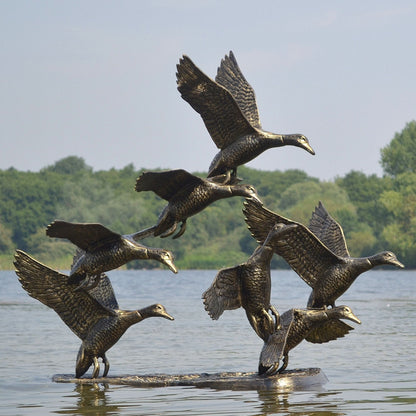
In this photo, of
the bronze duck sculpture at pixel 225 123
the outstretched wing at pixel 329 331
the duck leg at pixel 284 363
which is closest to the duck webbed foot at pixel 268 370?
the duck leg at pixel 284 363

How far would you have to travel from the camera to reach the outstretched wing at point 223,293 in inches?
476

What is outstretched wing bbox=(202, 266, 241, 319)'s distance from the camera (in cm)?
1208

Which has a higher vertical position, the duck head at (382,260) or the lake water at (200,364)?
the duck head at (382,260)

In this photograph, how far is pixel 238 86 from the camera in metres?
12.8

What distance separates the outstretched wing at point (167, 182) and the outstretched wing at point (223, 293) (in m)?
1.19

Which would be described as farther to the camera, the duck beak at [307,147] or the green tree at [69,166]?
the green tree at [69,166]

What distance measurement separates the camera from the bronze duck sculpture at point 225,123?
11727 mm

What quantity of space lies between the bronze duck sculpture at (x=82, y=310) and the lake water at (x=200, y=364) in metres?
0.55

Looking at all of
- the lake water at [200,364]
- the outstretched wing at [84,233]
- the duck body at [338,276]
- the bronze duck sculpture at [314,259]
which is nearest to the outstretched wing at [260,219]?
the bronze duck sculpture at [314,259]

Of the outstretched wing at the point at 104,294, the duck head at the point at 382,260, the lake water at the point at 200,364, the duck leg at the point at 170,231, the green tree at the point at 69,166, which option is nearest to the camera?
the lake water at the point at 200,364

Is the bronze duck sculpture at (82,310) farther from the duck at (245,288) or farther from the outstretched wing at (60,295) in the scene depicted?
the duck at (245,288)

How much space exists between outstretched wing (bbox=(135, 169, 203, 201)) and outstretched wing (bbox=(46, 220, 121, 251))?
25.7 inches

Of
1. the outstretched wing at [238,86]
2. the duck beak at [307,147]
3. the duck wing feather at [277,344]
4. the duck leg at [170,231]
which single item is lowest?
the duck wing feather at [277,344]

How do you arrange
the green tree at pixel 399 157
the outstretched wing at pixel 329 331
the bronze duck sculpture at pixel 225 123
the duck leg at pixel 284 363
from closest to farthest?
1. the bronze duck sculpture at pixel 225 123
2. the duck leg at pixel 284 363
3. the outstretched wing at pixel 329 331
4. the green tree at pixel 399 157
